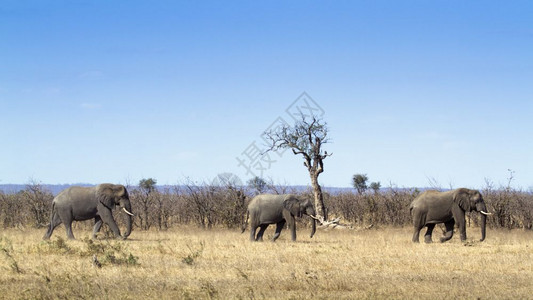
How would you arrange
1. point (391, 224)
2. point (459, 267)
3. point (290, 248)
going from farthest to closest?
point (391, 224) < point (290, 248) < point (459, 267)

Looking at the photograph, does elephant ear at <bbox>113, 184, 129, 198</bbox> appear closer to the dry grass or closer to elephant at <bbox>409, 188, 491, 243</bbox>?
the dry grass

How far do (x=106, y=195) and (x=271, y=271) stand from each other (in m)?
10.3

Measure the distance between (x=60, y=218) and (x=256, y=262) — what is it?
397 inches

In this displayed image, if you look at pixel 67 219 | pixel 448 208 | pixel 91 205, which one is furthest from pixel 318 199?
pixel 67 219

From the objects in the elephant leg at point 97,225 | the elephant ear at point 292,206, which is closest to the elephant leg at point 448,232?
the elephant ear at point 292,206

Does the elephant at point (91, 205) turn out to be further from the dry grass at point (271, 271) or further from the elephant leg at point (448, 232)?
the elephant leg at point (448, 232)

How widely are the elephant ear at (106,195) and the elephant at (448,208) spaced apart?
1082 centimetres

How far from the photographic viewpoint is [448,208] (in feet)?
75.0

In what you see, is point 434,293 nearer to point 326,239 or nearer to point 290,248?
point 290,248

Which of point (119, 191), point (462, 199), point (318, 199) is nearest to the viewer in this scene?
point (462, 199)

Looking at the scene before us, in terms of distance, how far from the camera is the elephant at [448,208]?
22766 mm

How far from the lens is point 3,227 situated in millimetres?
32188

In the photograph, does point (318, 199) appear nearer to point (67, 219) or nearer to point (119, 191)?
point (119, 191)

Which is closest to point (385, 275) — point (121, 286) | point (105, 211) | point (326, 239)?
point (121, 286)
